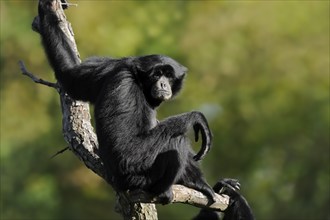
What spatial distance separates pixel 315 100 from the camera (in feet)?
64.6

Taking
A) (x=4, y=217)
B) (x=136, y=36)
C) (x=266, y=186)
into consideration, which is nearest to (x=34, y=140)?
(x=4, y=217)

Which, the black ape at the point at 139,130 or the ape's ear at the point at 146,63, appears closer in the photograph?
the black ape at the point at 139,130

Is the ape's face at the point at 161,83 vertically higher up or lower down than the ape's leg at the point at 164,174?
higher up

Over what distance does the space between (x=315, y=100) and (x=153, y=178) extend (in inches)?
491

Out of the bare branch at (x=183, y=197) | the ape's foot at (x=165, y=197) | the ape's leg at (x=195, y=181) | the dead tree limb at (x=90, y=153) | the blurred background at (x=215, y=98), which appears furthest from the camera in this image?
the blurred background at (x=215, y=98)

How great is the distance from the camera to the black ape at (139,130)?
7.89 meters

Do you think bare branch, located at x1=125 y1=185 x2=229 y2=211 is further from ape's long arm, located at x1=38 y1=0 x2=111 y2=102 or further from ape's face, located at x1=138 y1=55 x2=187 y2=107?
ape's long arm, located at x1=38 y1=0 x2=111 y2=102

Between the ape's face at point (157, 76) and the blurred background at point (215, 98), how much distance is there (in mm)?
11010

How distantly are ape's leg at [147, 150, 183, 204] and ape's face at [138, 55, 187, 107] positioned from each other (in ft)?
2.55

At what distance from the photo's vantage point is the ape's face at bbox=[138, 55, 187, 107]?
8.27 m

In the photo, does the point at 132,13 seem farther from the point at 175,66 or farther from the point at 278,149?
the point at 175,66

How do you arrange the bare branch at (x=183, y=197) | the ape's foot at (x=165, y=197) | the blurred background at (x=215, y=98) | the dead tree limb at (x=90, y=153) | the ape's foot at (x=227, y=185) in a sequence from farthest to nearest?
the blurred background at (x=215, y=98), the ape's foot at (x=227, y=185), the dead tree limb at (x=90, y=153), the bare branch at (x=183, y=197), the ape's foot at (x=165, y=197)

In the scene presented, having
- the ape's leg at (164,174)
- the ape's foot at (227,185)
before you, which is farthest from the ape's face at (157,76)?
the ape's foot at (227,185)

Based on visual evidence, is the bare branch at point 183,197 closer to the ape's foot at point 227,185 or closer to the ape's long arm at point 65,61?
the ape's foot at point 227,185
